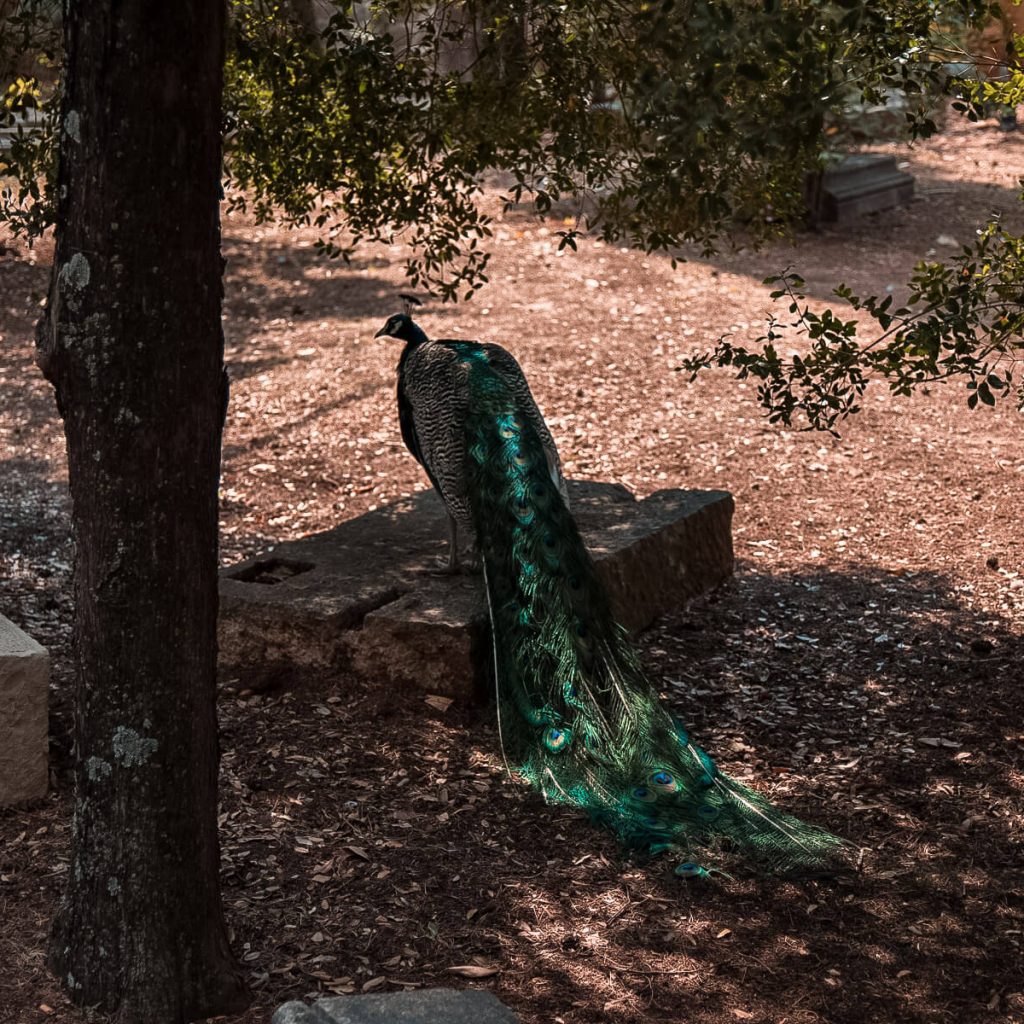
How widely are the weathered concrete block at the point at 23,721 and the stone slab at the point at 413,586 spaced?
1.10 meters

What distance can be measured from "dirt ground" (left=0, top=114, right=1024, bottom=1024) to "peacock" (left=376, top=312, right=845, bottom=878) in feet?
0.42

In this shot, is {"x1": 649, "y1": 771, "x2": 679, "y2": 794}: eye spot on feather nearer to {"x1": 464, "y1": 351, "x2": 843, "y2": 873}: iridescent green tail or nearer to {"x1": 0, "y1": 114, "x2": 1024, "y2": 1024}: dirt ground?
{"x1": 464, "y1": 351, "x2": 843, "y2": 873}: iridescent green tail

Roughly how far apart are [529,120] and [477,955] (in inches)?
117

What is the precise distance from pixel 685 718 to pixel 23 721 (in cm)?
235

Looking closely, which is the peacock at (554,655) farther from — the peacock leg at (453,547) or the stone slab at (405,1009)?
the stone slab at (405,1009)

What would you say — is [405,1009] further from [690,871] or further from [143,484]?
[143,484]

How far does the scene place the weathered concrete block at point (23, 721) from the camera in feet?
13.9

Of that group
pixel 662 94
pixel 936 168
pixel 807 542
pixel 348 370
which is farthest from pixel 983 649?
pixel 936 168

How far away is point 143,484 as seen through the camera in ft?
9.95

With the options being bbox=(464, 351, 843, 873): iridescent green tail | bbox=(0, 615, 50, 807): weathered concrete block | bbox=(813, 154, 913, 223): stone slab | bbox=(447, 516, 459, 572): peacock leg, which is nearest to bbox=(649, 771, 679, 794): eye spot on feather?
bbox=(464, 351, 843, 873): iridescent green tail

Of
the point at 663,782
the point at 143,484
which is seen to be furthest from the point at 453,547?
the point at 143,484

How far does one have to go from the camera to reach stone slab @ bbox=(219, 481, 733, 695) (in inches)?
199

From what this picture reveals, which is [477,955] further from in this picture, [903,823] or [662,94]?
[662,94]

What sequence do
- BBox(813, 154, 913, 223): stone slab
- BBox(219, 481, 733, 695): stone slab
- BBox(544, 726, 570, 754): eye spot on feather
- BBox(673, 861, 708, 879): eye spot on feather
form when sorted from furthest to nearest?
BBox(813, 154, 913, 223): stone slab, BBox(219, 481, 733, 695): stone slab, BBox(544, 726, 570, 754): eye spot on feather, BBox(673, 861, 708, 879): eye spot on feather
